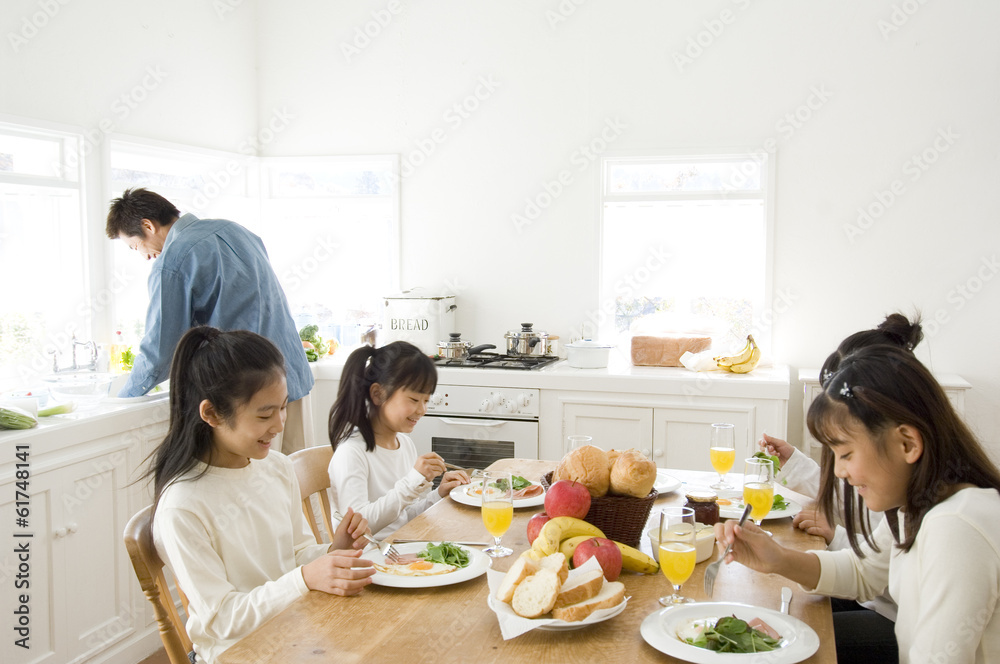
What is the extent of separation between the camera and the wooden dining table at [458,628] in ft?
3.89

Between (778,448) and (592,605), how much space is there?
1051 mm

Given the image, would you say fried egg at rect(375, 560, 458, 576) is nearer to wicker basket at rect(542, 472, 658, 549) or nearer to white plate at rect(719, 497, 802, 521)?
wicker basket at rect(542, 472, 658, 549)

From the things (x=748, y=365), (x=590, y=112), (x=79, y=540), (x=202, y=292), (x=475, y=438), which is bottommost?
(x=79, y=540)

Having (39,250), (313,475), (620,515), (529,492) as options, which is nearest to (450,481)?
(529,492)

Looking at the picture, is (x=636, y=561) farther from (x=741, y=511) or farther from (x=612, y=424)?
(x=612, y=424)

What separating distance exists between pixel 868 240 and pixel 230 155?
118 inches

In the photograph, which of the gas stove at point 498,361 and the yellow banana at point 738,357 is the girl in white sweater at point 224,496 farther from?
the yellow banana at point 738,357

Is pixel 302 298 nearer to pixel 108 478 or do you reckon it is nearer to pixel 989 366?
pixel 108 478

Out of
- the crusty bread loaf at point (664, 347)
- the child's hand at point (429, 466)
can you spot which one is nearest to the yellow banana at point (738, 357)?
the crusty bread loaf at point (664, 347)

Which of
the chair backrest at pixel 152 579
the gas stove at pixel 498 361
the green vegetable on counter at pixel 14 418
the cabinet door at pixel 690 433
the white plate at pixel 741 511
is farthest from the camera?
the gas stove at pixel 498 361

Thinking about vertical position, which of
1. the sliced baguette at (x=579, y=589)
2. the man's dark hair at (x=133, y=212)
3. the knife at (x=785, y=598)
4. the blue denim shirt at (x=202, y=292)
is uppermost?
the man's dark hair at (x=133, y=212)

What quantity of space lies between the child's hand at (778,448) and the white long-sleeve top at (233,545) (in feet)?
3.63

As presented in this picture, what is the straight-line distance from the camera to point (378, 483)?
225cm

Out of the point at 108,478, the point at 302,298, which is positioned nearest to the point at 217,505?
the point at 108,478
